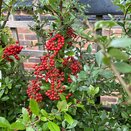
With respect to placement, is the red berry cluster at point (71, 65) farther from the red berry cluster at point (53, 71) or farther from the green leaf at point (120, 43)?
the green leaf at point (120, 43)

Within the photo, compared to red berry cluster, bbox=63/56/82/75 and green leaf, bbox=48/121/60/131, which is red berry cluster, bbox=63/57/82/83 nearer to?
red berry cluster, bbox=63/56/82/75

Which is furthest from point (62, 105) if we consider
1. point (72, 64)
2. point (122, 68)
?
point (122, 68)

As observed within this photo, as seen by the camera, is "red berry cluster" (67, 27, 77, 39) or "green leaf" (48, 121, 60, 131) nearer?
"green leaf" (48, 121, 60, 131)

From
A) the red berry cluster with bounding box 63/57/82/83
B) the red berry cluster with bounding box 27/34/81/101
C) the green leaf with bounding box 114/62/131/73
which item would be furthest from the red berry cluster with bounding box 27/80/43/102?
the green leaf with bounding box 114/62/131/73

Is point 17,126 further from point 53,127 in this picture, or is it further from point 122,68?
point 122,68

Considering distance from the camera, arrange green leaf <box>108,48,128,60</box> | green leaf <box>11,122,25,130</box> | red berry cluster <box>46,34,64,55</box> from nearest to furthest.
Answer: green leaf <box>108,48,128,60</box>
green leaf <box>11,122,25,130</box>
red berry cluster <box>46,34,64,55</box>

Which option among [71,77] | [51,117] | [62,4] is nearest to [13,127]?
[51,117]

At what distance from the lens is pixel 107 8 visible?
61.6 inches

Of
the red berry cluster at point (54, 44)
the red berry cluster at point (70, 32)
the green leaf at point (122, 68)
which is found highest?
the green leaf at point (122, 68)

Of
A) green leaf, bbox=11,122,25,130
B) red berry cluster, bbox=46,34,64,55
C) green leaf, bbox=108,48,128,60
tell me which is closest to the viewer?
green leaf, bbox=108,48,128,60

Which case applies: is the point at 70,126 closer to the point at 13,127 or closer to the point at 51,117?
the point at 51,117

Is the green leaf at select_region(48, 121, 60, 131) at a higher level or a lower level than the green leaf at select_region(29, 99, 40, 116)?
lower

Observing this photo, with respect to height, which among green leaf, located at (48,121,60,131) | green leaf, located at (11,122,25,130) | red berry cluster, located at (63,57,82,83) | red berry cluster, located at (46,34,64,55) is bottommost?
green leaf, located at (48,121,60,131)

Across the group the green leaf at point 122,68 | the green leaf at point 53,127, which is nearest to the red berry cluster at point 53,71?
the green leaf at point 53,127
